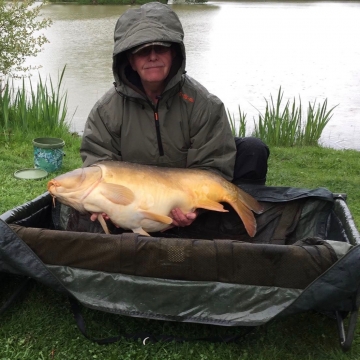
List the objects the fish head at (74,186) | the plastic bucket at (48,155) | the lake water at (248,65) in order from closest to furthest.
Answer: the fish head at (74,186), the plastic bucket at (48,155), the lake water at (248,65)

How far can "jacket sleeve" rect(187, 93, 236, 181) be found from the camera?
192 cm

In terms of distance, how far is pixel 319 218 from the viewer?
193cm

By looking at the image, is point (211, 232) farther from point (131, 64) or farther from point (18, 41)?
point (18, 41)

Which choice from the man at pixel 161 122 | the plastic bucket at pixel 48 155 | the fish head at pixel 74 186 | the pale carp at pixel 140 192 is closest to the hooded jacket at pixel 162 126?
the man at pixel 161 122

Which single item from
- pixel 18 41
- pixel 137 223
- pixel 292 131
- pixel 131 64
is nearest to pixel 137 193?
pixel 137 223

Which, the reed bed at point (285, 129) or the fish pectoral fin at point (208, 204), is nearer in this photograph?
the fish pectoral fin at point (208, 204)

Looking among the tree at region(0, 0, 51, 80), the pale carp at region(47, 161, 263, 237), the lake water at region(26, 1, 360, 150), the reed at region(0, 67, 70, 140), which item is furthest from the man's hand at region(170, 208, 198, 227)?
the tree at region(0, 0, 51, 80)

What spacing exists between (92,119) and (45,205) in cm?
38

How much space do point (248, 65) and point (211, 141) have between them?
6.86 metres

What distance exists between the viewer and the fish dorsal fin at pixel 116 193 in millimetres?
1623

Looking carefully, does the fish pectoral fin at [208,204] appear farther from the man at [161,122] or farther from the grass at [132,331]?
the grass at [132,331]

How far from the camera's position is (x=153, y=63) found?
181 centimetres

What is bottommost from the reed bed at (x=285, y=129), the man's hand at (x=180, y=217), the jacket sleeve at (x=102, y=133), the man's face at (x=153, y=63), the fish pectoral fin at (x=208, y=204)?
the reed bed at (x=285, y=129)

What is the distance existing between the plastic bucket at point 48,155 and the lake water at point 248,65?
1802 mm
